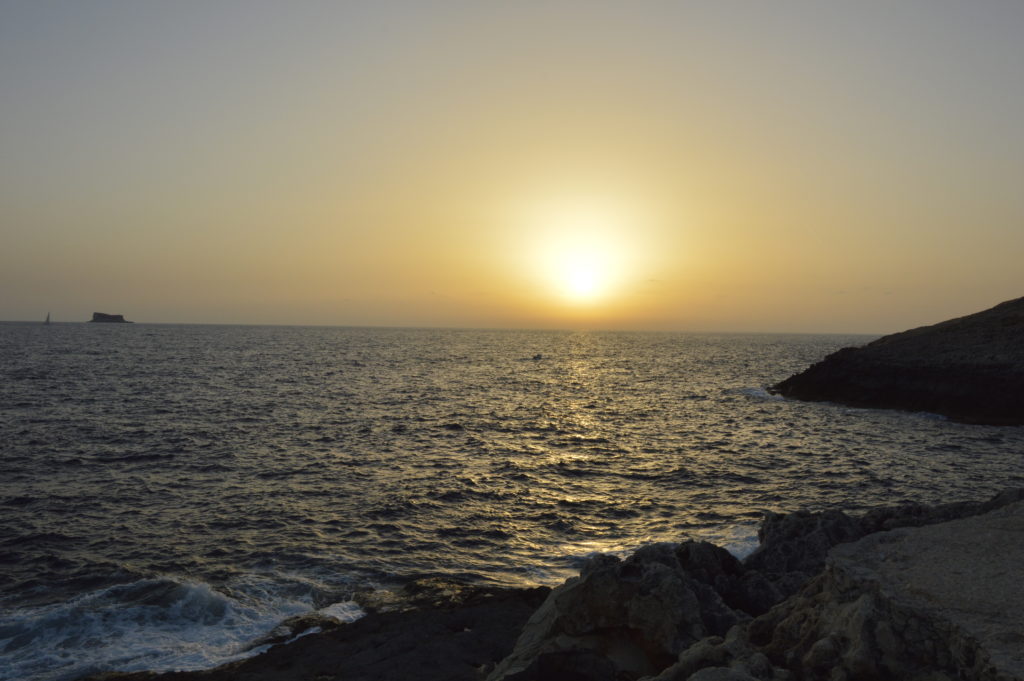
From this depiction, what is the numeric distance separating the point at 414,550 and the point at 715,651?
1347cm

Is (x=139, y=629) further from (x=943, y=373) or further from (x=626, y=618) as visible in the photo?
(x=943, y=373)

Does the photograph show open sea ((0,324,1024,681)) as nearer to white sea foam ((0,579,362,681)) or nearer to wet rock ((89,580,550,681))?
white sea foam ((0,579,362,681))

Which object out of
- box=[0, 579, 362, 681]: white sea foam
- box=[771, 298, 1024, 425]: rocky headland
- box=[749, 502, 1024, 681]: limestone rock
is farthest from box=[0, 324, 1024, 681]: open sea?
box=[749, 502, 1024, 681]: limestone rock

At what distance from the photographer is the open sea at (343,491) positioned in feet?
54.4

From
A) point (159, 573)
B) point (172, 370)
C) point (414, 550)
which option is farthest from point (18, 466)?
point (172, 370)

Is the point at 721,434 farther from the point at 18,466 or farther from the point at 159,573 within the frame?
the point at 18,466

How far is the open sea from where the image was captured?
54.4 feet

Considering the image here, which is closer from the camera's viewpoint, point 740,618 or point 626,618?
point 626,618

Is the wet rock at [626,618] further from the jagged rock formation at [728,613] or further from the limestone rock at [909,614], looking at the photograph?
the limestone rock at [909,614]

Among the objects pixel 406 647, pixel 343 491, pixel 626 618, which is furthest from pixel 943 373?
pixel 406 647

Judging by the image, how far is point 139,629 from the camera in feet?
50.6

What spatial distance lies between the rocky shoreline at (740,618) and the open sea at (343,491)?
7.39ft

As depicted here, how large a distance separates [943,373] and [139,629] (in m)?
59.8

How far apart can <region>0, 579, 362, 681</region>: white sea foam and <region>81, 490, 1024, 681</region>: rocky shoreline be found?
3.15 feet
